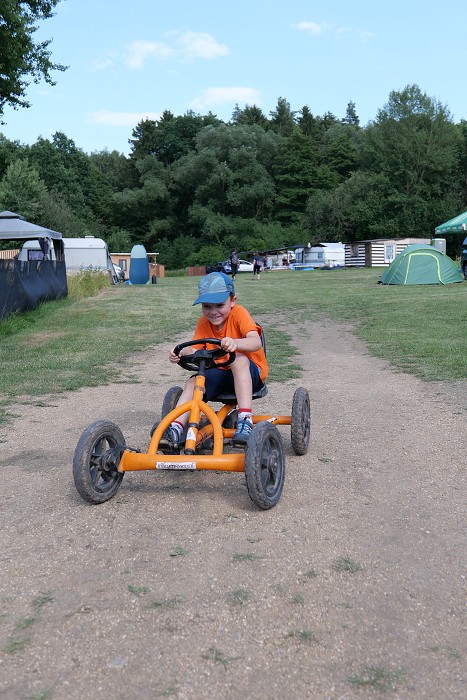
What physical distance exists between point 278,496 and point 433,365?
17.4 feet

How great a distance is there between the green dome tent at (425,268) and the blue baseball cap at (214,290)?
22763mm

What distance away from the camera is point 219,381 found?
4734 mm

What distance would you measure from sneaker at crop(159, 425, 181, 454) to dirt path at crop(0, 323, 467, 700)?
23cm

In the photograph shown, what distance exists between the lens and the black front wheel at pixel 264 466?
12.3 ft

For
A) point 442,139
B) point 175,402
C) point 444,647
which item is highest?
point 442,139

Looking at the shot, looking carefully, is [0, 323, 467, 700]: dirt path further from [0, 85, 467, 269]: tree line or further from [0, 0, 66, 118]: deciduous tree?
[0, 85, 467, 269]: tree line

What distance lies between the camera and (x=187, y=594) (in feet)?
9.61

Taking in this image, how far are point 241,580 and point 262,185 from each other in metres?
70.0

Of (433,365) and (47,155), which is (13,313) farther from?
(47,155)

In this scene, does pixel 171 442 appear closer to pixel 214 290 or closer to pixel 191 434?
pixel 191 434

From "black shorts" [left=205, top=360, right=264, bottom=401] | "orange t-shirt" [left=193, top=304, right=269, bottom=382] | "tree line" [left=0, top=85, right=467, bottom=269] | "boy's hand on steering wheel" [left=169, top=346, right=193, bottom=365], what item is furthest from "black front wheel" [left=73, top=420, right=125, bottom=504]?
"tree line" [left=0, top=85, right=467, bottom=269]

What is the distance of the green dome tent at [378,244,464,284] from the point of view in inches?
1037

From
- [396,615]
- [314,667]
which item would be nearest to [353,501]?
[396,615]

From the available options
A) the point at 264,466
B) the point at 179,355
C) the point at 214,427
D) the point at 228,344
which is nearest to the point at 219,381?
the point at 179,355
